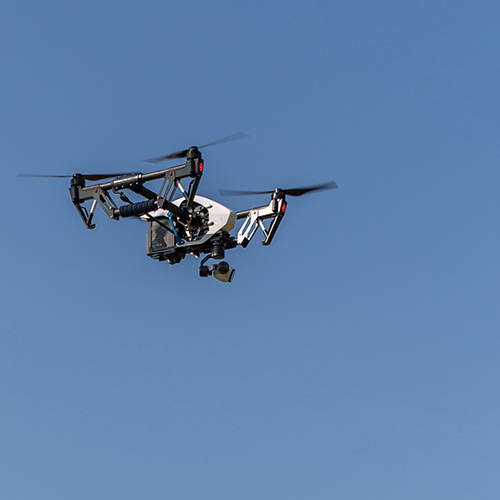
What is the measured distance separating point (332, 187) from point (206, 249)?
523 centimetres

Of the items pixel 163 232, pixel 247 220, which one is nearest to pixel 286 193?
pixel 247 220

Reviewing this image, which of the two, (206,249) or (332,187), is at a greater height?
(332,187)

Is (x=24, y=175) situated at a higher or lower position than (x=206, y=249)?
higher

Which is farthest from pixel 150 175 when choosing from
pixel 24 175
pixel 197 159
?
pixel 24 175

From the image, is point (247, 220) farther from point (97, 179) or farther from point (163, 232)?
point (97, 179)

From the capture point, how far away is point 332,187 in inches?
1613

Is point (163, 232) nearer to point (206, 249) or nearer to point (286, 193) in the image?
point (206, 249)

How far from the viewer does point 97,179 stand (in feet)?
138

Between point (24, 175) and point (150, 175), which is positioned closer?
A: point (150, 175)

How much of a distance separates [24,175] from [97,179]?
9.10 ft

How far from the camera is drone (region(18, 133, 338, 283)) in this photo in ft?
128

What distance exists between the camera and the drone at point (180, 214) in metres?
39.1

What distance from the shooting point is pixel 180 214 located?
39.8 metres

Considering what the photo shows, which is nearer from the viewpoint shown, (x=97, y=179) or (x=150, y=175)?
(x=150, y=175)
